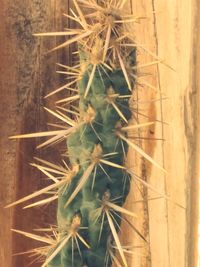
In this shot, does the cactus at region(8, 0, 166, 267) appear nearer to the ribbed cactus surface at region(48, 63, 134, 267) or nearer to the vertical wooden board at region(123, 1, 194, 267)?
the ribbed cactus surface at region(48, 63, 134, 267)

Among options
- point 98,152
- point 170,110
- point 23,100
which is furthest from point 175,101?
point 98,152

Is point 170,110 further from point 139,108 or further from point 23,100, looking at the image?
point 23,100

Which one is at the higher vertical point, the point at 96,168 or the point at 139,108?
the point at 139,108

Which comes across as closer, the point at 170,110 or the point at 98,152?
the point at 98,152

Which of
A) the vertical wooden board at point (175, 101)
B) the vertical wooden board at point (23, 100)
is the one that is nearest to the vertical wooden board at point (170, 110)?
the vertical wooden board at point (175, 101)

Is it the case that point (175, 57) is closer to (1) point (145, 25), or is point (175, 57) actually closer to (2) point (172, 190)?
(1) point (145, 25)

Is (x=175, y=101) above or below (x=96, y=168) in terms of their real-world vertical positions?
above

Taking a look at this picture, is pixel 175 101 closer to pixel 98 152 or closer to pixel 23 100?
pixel 23 100

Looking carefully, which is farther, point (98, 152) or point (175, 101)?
point (175, 101)

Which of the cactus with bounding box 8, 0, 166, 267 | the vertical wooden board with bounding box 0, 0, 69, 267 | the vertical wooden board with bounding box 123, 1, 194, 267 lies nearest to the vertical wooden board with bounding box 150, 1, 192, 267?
the vertical wooden board with bounding box 123, 1, 194, 267
